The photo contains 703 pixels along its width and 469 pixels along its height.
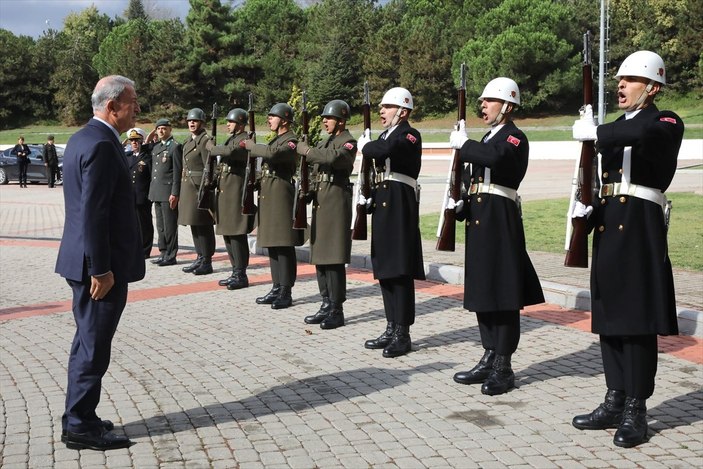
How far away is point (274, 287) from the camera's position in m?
10.3

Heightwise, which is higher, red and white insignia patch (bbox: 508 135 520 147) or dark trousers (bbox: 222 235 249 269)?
red and white insignia patch (bbox: 508 135 520 147)

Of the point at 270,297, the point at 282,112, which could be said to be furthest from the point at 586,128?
the point at 270,297

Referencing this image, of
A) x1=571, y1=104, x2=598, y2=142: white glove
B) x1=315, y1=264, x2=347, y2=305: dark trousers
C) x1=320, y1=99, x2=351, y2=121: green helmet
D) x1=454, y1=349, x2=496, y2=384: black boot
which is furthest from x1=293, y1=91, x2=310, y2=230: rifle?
x1=571, y1=104, x2=598, y2=142: white glove

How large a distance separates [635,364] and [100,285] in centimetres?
307

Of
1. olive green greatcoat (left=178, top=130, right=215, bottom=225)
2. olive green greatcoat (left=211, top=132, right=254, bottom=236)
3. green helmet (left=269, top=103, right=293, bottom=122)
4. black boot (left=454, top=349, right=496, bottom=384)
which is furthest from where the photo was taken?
olive green greatcoat (left=178, top=130, right=215, bottom=225)

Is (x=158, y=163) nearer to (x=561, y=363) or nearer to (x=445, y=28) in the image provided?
(x=561, y=363)

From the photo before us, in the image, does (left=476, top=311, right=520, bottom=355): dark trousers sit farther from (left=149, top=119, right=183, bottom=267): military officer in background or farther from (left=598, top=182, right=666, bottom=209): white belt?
(left=149, top=119, right=183, bottom=267): military officer in background

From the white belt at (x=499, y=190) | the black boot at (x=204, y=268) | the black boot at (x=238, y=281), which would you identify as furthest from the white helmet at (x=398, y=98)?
the black boot at (x=204, y=268)

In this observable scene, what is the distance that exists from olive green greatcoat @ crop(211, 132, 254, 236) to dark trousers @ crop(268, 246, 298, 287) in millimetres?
1152

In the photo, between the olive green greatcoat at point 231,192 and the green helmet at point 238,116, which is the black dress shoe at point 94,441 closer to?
the olive green greatcoat at point 231,192

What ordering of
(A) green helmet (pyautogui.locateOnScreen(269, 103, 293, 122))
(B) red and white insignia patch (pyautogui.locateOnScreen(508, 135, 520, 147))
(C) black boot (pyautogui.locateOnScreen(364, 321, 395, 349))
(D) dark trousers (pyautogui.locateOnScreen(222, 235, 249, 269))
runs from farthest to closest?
(D) dark trousers (pyautogui.locateOnScreen(222, 235, 249, 269)) < (A) green helmet (pyautogui.locateOnScreen(269, 103, 293, 122)) < (C) black boot (pyautogui.locateOnScreen(364, 321, 395, 349)) < (B) red and white insignia patch (pyautogui.locateOnScreen(508, 135, 520, 147))

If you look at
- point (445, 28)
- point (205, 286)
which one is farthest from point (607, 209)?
point (445, 28)

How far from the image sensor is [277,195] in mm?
10148

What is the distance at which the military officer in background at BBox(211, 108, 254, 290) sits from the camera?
1119 cm
